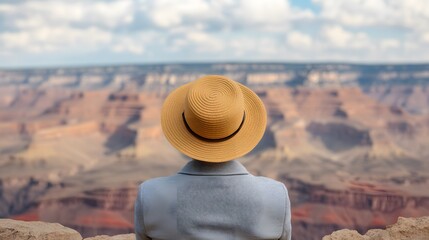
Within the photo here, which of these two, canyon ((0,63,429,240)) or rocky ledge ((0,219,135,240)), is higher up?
rocky ledge ((0,219,135,240))

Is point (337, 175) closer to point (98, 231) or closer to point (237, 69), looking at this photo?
point (98, 231)

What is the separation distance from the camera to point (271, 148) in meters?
57.2

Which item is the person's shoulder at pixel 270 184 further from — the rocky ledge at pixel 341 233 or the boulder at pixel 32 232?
the boulder at pixel 32 232

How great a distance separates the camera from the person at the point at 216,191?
2.09 metres

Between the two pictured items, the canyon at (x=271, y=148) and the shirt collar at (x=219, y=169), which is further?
the canyon at (x=271, y=148)

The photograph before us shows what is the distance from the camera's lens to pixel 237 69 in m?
A: 90.0

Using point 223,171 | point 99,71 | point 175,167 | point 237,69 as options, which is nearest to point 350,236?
point 223,171

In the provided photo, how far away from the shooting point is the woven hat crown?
206cm

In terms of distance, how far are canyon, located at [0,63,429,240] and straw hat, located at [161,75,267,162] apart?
31076mm

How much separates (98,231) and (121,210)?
13.1 feet

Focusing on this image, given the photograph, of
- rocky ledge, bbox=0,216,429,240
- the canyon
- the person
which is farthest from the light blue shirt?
the canyon

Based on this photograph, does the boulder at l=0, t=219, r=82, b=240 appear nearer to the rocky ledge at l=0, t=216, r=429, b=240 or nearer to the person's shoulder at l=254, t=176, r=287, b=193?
the rocky ledge at l=0, t=216, r=429, b=240

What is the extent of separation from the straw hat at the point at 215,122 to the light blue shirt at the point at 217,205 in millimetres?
85

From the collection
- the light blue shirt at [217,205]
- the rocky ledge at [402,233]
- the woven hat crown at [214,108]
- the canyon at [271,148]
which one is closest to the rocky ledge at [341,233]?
the rocky ledge at [402,233]
